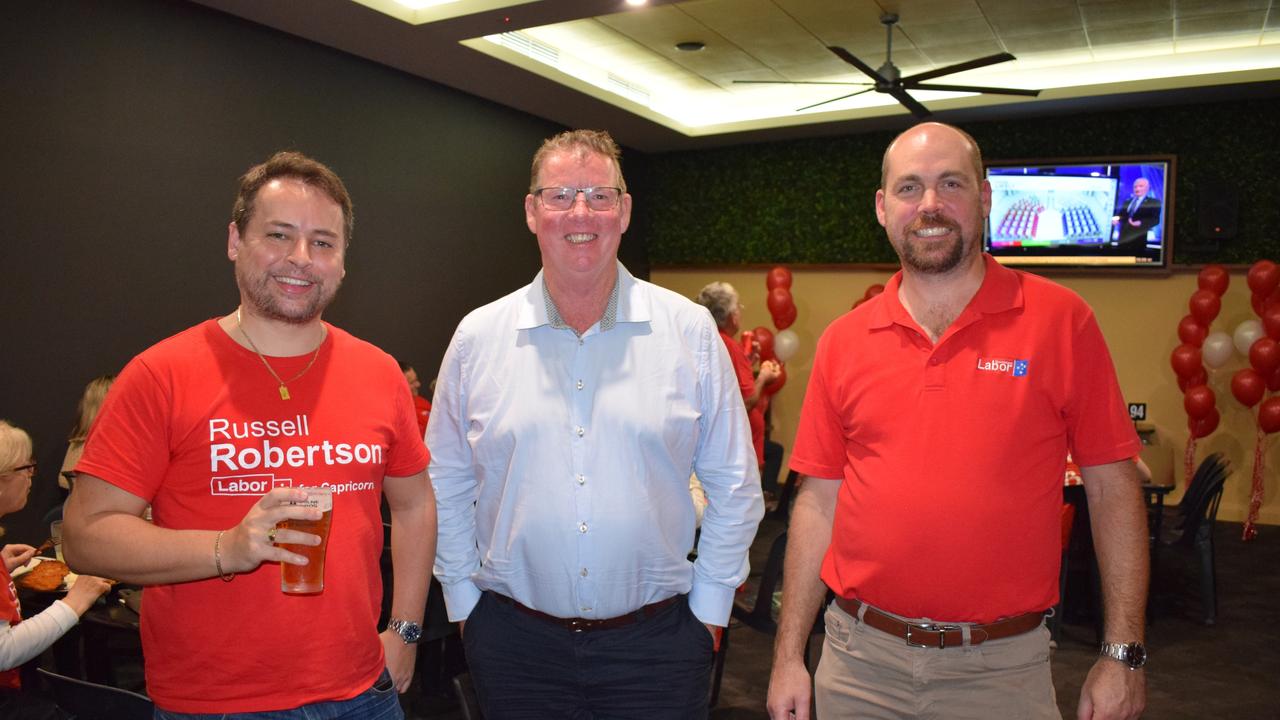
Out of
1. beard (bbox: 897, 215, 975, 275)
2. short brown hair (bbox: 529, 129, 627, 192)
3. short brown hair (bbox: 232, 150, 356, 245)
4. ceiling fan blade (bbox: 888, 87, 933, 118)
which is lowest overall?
beard (bbox: 897, 215, 975, 275)

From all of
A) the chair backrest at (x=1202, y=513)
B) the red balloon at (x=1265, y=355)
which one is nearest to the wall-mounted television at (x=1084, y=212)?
the red balloon at (x=1265, y=355)

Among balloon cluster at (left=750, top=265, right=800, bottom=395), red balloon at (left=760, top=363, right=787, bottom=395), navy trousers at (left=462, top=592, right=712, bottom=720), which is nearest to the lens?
navy trousers at (left=462, top=592, right=712, bottom=720)

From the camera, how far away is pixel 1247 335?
717 centimetres

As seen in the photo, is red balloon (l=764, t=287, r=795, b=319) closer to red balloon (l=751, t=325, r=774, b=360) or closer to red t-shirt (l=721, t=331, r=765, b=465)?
red balloon (l=751, t=325, r=774, b=360)

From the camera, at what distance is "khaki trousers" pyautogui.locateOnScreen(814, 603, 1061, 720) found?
174 cm

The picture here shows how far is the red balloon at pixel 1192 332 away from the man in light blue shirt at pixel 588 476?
7.17 metres

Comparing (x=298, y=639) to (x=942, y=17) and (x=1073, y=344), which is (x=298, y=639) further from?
(x=942, y=17)

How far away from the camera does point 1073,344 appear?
179cm

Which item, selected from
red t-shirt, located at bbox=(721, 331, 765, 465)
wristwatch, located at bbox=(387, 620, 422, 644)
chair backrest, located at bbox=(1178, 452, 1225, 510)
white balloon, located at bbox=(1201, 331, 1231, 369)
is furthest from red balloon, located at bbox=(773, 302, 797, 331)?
wristwatch, located at bbox=(387, 620, 422, 644)

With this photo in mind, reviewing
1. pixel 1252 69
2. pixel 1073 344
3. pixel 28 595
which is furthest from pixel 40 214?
pixel 1252 69

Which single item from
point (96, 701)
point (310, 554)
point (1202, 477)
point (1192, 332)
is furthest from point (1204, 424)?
point (96, 701)

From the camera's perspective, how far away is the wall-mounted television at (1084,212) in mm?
7902

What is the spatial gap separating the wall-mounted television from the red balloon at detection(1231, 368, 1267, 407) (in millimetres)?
1255

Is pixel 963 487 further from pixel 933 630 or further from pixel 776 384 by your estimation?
pixel 776 384
